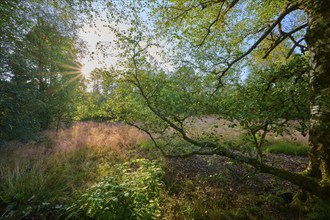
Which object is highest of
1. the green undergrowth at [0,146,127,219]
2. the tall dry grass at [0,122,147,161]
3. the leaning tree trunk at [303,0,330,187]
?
the leaning tree trunk at [303,0,330,187]

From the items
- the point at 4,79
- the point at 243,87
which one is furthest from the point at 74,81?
the point at 243,87

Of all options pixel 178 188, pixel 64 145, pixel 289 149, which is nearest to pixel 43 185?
pixel 178 188

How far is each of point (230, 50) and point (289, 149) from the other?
15.7 feet

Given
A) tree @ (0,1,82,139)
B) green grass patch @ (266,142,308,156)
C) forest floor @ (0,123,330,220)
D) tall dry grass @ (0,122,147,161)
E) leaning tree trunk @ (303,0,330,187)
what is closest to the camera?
leaning tree trunk @ (303,0,330,187)

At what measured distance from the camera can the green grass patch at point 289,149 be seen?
5.95m

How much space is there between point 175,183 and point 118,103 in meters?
2.20

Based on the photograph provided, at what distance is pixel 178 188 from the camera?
378cm

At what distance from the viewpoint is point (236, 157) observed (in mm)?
2668

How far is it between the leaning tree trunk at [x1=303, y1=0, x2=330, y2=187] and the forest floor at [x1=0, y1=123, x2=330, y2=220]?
1.80 feet

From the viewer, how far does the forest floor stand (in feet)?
9.20

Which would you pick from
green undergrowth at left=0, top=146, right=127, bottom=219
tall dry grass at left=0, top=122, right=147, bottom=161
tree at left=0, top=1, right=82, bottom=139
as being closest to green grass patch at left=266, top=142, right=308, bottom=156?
tall dry grass at left=0, top=122, right=147, bottom=161

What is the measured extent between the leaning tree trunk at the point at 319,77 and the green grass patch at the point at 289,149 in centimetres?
367

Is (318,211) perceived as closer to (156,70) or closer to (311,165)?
(311,165)

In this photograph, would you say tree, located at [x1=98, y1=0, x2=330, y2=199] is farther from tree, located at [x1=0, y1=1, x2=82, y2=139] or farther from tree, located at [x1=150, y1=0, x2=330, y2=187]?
tree, located at [x1=0, y1=1, x2=82, y2=139]
